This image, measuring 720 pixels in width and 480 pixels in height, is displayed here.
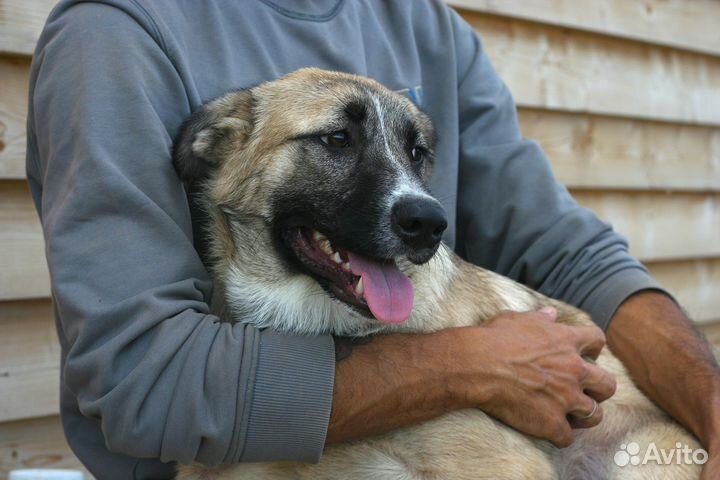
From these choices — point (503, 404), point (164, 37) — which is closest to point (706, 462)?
point (503, 404)

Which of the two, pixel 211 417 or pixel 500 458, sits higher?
pixel 211 417

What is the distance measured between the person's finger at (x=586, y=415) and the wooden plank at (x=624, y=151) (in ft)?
7.57

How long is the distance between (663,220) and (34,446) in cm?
388

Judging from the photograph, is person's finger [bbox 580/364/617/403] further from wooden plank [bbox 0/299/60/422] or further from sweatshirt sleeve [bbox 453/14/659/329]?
wooden plank [bbox 0/299/60/422]

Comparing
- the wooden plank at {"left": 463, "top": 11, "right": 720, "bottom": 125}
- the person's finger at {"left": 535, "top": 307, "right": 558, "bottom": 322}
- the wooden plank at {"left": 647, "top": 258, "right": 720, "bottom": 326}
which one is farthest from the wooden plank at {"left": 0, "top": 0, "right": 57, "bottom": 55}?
the wooden plank at {"left": 647, "top": 258, "right": 720, "bottom": 326}

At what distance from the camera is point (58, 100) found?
2273 millimetres

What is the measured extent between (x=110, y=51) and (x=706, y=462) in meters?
2.08

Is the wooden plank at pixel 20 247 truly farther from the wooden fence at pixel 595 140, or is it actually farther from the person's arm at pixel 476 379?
the person's arm at pixel 476 379

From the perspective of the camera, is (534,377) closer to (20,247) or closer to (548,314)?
(548,314)

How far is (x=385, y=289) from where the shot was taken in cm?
232

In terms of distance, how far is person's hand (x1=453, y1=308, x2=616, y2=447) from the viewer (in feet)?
7.89

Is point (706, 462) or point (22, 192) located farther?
point (22, 192)

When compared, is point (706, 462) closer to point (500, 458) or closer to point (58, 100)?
point (500, 458)

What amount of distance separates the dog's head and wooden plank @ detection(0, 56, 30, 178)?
2.84 ft
